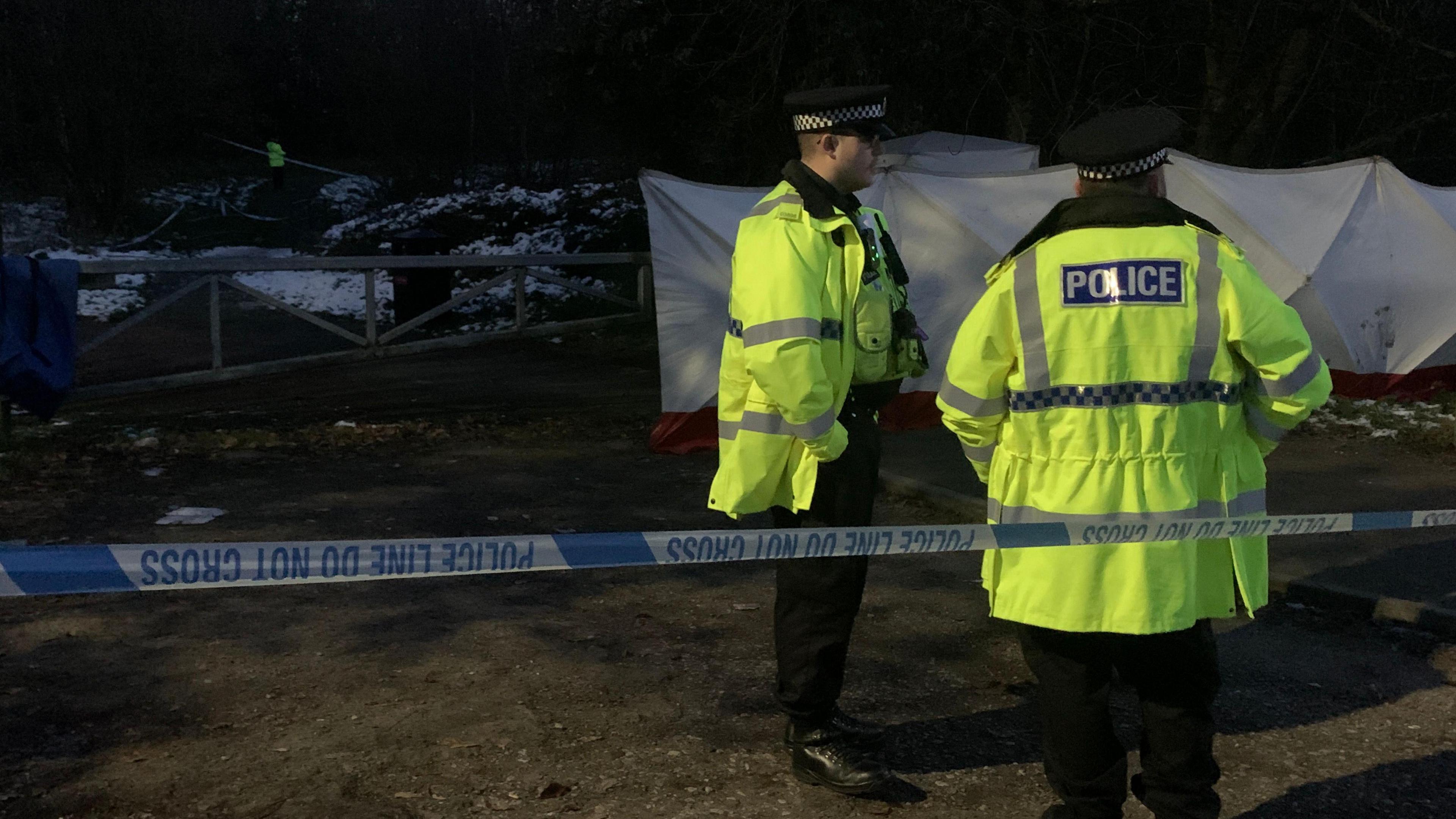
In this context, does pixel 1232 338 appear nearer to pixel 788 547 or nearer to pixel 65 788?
pixel 788 547

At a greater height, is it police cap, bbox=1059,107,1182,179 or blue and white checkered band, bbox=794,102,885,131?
blue and white checkered band, bbox=794,102,885,131

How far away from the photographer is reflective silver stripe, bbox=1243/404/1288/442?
2.97 meters

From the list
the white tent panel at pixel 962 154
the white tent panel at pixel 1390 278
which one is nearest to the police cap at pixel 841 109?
the white tent panel at pixel 962 154

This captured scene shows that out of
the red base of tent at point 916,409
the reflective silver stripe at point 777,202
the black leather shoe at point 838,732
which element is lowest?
the black leather shoe at point 838,732

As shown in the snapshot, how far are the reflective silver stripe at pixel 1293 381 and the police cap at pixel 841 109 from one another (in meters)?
1.39

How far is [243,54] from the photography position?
44562 millimetres

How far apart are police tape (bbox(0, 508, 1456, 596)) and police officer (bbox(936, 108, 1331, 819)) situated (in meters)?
0.04

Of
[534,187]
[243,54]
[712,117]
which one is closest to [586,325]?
[712,117]

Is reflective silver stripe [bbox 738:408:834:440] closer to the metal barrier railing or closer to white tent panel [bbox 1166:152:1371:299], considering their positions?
the metal barrier railing

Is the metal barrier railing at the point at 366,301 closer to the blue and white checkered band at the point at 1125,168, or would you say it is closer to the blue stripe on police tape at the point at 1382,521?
the blue and white checkered band at the point at 1125,168

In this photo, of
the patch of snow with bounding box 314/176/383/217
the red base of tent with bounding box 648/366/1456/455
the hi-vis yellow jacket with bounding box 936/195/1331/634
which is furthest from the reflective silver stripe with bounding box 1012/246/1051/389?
the patch of snow with bounding box 314/176/383/217

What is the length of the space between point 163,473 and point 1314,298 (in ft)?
28.6

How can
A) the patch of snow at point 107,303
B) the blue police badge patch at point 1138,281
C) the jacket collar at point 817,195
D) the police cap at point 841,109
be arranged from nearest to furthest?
the blue police badge patch at point 1138,281 → the jacket collar at point 817,195 → the police cap at point 841,109 → the patch of snow at point 107,303

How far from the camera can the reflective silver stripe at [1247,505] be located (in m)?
2.91
